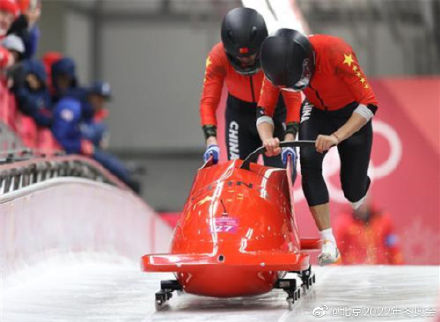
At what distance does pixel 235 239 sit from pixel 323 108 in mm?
1289

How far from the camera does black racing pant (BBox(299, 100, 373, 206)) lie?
18.4ft

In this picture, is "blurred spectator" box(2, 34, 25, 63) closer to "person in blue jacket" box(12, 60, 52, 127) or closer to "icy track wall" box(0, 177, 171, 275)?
"person in blue jacket" box(12, 60, 52, 127)

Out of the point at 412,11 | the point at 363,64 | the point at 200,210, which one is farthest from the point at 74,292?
the point at 363,64

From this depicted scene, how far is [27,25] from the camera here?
9.22 metres

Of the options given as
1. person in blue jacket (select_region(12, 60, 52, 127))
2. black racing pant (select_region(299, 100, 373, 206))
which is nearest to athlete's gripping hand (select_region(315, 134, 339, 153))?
black racing pant (select_region(299, 100, 373, 206))

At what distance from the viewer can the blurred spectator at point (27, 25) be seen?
9.03 meters

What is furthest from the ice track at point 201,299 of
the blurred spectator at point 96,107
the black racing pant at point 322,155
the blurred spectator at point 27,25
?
the blurred spectator at point 96,107

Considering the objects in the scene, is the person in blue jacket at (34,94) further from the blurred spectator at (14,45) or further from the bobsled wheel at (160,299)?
the bobsled wheel at (160,299)

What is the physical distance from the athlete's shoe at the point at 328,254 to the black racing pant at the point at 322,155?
24 centimetres

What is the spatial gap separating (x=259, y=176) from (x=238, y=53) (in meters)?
0.86

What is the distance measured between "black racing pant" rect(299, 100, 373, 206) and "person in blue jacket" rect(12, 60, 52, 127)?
4072mm

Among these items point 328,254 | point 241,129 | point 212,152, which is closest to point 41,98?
point 241,129

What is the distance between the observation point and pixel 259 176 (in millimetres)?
5102

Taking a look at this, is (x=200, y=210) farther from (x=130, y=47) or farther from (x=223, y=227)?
(x=130, y=47)
